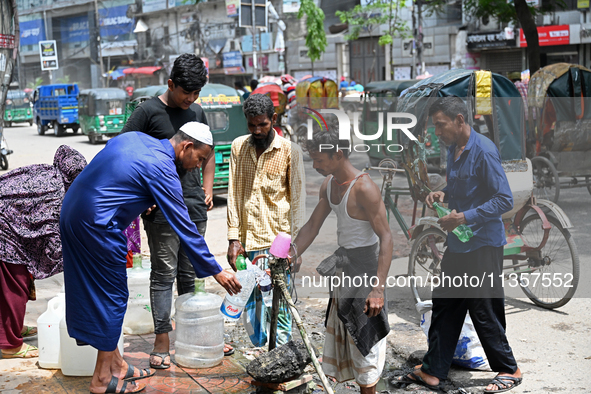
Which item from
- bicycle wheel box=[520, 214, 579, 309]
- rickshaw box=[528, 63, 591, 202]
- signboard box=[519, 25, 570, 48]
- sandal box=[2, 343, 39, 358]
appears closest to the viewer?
sandal box=[2, 343, 39, 358]

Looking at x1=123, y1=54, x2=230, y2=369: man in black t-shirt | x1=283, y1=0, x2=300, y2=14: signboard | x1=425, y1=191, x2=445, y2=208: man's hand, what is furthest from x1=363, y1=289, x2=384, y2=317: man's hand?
x1=283, y1=0, x2=300, y2=14: signboard

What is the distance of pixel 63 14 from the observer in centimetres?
6028

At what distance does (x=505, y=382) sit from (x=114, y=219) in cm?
245

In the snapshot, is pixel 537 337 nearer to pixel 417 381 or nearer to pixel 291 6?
pixel 417 381

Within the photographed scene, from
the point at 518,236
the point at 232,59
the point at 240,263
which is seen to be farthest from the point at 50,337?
the point at 232,59

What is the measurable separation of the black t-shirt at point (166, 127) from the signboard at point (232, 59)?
39514 millimetres

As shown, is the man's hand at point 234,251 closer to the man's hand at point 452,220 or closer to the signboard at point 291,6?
the man's hand at point 452,220

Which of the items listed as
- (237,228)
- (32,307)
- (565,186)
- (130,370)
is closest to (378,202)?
(237,228)

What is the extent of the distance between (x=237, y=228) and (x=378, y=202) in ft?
3.77

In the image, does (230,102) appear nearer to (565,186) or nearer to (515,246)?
(565,186)

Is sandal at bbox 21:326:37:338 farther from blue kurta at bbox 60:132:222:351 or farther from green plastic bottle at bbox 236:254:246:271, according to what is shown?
green plastic bottle at bbox 236:254:246:271

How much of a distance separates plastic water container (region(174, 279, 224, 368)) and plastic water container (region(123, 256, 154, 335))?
667 mm

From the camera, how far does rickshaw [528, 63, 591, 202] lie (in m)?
9.27

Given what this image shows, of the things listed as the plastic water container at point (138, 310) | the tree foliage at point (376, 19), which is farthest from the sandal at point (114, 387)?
the tree foliage at point (376, 19)
